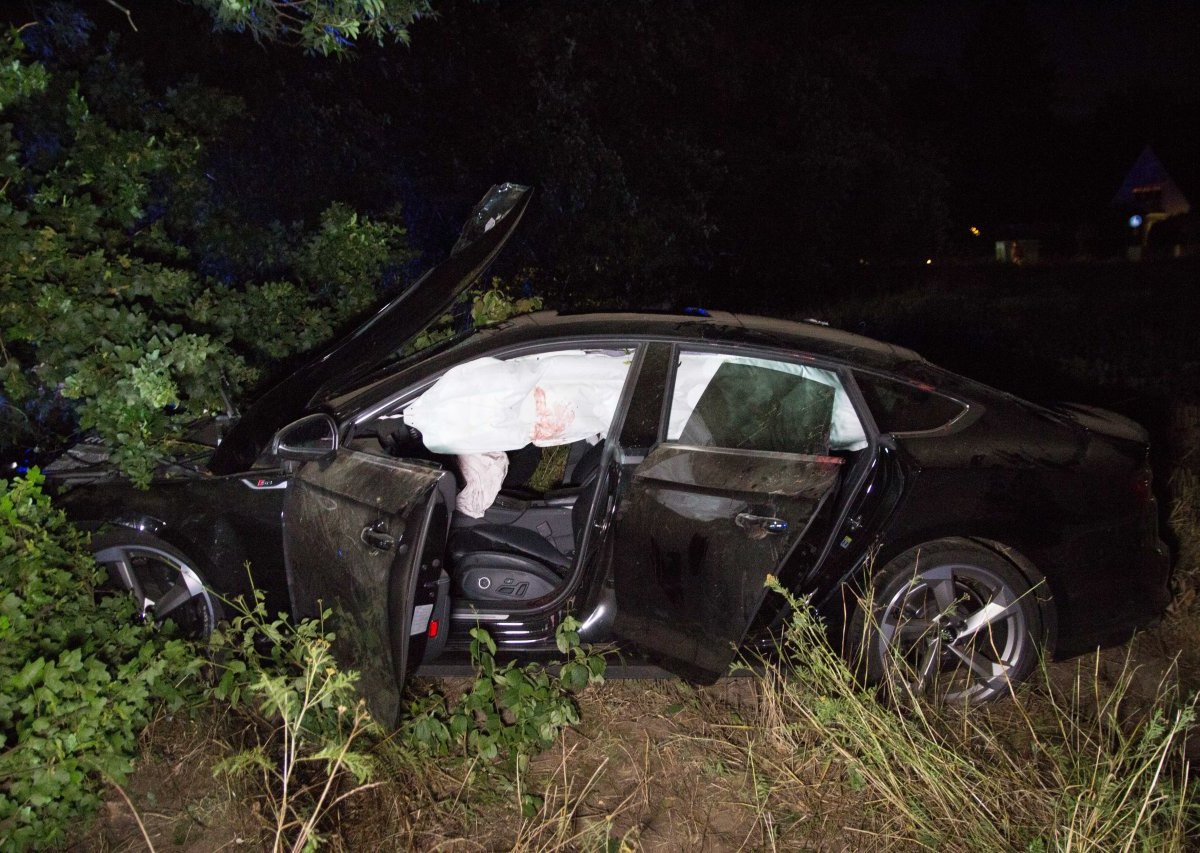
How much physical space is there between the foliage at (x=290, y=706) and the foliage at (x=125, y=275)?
76 centimetres

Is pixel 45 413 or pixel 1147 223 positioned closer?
pixel 45 413

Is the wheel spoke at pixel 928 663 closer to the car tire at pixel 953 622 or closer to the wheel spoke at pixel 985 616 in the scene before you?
the car tire at pixel 953 622

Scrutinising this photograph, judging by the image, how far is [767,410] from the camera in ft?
11.2

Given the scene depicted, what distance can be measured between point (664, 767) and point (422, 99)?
24.5ft

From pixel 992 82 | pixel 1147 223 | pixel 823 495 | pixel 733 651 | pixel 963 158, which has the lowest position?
pixel 733 651

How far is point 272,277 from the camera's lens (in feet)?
22.4

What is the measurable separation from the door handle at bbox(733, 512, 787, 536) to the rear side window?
0.59 m

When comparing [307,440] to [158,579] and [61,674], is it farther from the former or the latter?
[61,674]

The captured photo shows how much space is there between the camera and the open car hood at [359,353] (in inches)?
133

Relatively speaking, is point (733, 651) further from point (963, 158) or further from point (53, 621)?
point (963, 158)

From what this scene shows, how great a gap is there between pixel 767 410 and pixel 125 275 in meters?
2.81

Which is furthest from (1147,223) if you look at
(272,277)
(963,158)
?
(272,277)

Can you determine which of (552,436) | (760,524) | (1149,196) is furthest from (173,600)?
(1149,196)

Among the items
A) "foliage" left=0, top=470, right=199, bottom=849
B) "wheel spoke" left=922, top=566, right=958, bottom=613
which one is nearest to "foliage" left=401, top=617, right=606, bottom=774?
"foliage" left=0, top=470, right=199, bottom=849
